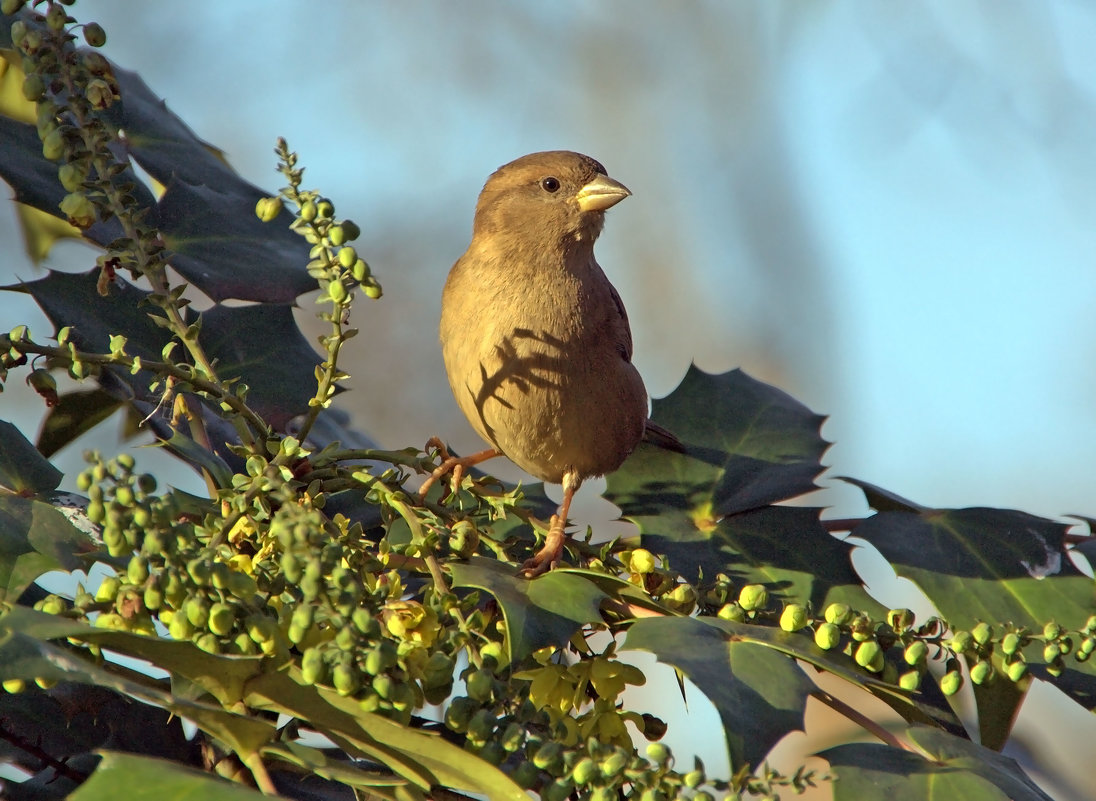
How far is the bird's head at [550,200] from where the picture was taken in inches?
116

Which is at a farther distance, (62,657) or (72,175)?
(72,175)

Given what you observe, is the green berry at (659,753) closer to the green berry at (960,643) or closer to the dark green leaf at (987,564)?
the green berry at (960,643)

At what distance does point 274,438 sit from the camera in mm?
1522

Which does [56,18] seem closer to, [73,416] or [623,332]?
[73,416]

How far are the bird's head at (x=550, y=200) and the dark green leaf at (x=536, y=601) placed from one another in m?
1.67

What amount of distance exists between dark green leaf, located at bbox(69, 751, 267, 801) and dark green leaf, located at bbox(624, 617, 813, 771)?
1.48ft

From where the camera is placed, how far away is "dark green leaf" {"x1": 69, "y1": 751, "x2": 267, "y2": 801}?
2.90 ft

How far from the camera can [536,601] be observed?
1306mm

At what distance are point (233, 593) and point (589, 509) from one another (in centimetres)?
538

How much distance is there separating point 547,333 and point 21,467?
1.43 metres

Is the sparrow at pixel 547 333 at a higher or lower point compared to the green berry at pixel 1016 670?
higher

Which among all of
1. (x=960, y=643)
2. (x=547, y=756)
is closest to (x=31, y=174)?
(x=547, y=756)

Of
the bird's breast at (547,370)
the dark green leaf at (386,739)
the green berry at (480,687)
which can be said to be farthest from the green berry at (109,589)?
the bird's breast at (547,370)

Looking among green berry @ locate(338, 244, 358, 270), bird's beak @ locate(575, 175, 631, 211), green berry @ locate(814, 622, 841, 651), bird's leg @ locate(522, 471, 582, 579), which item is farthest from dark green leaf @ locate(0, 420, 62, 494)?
bird's beak @ locate(575, 175, 631, 211)
